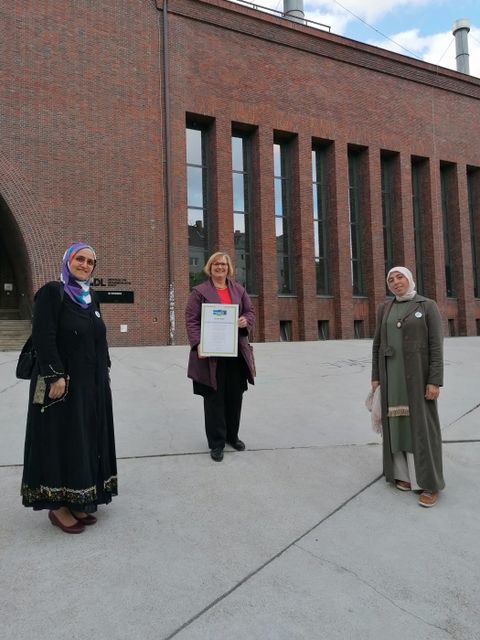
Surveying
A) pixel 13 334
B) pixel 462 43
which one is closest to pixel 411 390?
pixel 13 334

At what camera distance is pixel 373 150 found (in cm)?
2323

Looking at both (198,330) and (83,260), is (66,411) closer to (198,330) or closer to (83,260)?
(83,260)

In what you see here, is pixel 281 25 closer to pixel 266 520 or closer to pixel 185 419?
pixel 185 419

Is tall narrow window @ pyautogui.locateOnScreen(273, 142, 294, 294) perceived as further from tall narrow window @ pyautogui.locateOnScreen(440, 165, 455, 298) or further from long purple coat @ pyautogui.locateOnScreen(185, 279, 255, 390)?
long purple coat @ pyautogui.locateOnScreen(185, 279, 255, 390)

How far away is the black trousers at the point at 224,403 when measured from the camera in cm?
464

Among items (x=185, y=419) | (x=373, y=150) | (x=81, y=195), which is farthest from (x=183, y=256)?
(x=185, y=419)

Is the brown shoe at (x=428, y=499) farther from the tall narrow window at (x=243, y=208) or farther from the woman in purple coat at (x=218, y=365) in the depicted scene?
the tall narrow window at (x=243, y=208)

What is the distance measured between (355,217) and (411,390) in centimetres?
2143

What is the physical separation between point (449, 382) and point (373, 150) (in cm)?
1705

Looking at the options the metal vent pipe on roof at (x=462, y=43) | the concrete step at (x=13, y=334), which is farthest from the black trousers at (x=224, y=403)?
the metal vent pipe on roof at (x=462, y=43)

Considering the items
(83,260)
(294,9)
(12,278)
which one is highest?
(294,9)

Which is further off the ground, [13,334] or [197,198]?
[197,198]

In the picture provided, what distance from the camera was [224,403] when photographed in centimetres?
479

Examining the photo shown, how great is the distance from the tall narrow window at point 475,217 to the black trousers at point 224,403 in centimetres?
2563
